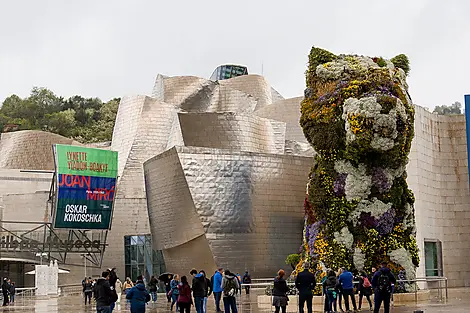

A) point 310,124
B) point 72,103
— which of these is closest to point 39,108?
point 72,103

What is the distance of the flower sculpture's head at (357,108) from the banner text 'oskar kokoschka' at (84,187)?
78.0ft

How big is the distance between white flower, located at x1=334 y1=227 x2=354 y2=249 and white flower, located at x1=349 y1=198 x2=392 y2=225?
14.4 inches

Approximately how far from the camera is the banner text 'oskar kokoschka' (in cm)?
4241

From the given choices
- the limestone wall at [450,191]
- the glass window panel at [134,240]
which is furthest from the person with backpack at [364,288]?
the glass window panel at [134,240]

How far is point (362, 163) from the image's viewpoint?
21.0 metres

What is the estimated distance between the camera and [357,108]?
20203 mm

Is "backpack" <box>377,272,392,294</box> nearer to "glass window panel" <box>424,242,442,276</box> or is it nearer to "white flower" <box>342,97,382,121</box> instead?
"white flower" <box>342,97,382,121</box>

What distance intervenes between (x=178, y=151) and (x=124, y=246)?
16.2 m

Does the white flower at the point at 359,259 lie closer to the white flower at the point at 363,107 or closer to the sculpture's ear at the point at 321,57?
the white flower at the point at 363,107

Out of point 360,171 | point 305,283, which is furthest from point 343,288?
point 360,171

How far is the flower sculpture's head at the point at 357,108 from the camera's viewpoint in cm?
2006

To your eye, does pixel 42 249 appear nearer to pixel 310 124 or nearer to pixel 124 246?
pixel 124 246

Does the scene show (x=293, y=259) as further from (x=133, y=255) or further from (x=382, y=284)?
(x=133, y=255)

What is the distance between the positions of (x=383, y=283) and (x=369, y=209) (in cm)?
574
